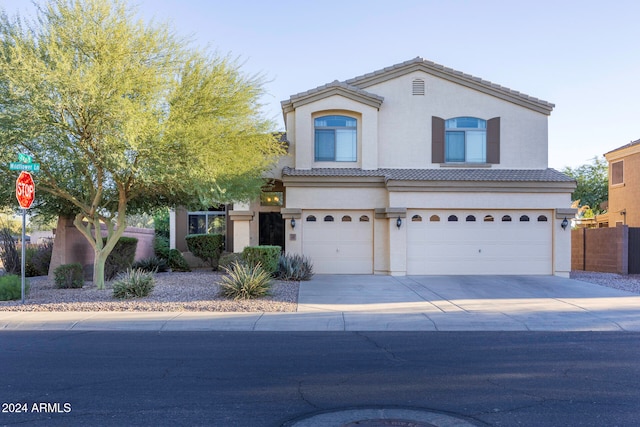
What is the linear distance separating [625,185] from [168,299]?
2618 centimetres

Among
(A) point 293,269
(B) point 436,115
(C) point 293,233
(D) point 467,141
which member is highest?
(B) point 436,115

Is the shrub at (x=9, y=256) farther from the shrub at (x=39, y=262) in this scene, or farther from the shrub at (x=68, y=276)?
the shrub at (x=68, y=276)

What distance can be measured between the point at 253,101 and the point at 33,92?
5.84 meters

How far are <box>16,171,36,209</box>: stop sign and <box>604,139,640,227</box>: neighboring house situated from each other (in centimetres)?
2765

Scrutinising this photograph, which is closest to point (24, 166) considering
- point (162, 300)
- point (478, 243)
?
point (162, 300)

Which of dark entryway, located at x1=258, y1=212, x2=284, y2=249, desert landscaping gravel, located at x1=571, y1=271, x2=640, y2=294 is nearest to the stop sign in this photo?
dark entryway, located at x1=258, y1=212, x2=284, y2=249

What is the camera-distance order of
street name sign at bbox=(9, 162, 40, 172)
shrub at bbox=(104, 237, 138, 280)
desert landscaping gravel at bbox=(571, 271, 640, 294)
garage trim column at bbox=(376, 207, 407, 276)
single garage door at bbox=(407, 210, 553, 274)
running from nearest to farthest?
street name sign at bbox=(9, 162, 40, 172) < desert landscaping gravel at bbox=(571, 271, 640, 294) < shrub at bbox=(104, 237, 138, 280) < garage trim column at bbox=(376, 207, 407, 276) < single garage door at bbox=(407, 210, 553, 274)

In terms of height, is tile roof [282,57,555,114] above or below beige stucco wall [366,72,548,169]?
above

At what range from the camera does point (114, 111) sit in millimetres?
13641

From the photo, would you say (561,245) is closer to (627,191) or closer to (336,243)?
(336,243)

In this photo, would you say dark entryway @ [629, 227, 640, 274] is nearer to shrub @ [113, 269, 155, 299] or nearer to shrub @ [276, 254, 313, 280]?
→ shrub @ [276, 254, 313, 280]

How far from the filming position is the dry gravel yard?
13.7 m

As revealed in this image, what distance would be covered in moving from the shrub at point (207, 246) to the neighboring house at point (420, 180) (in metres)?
1.47

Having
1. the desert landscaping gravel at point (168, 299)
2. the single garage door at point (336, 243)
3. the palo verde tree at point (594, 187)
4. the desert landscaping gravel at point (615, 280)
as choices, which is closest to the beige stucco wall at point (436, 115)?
the single garage door at point (336, 243)
